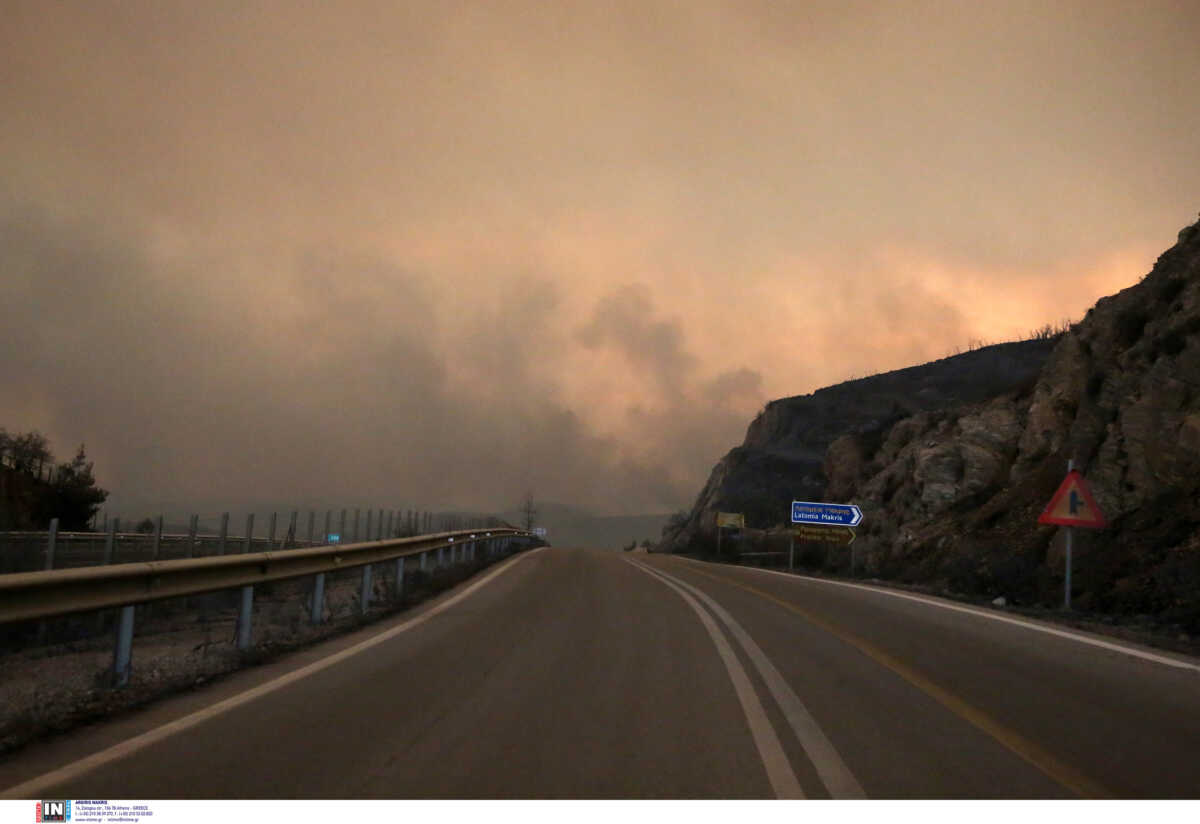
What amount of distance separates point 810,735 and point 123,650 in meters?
5.81

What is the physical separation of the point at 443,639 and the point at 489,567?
17.7 m

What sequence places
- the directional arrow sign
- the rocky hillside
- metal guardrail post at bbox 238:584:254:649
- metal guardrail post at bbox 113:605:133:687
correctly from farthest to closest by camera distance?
the directional arrow sign < the rocky hillside < metal guardrail post at bbox 238:584:254:649 < metal guardrail post at bbox 113:605:133:687

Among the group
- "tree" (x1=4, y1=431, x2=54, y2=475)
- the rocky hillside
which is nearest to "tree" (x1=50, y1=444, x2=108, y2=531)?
"tree" (x1=4, y1=431, x2=54, y2=475)

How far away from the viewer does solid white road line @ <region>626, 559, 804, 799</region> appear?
5.18 metres

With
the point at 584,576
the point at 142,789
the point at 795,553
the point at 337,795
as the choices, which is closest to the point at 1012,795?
the point at 337,795

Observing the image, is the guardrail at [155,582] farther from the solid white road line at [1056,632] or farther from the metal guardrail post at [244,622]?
the solid white road line at [1056,632]

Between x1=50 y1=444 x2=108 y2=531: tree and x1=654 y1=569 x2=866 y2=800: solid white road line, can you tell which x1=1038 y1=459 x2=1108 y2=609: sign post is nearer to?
x1=654 y1=569 x2=866 y2=800: solid white road line

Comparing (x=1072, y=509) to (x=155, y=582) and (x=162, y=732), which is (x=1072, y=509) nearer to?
(x=155, y=582)

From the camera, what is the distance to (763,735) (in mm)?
6316

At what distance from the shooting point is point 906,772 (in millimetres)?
5520

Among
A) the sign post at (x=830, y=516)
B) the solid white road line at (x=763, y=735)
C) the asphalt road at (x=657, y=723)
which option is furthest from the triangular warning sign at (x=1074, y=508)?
the sign post at (x=830, y=516)

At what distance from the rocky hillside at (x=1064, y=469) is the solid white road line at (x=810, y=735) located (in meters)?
8.20

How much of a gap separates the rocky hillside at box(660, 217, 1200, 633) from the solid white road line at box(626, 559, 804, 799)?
330 inches
